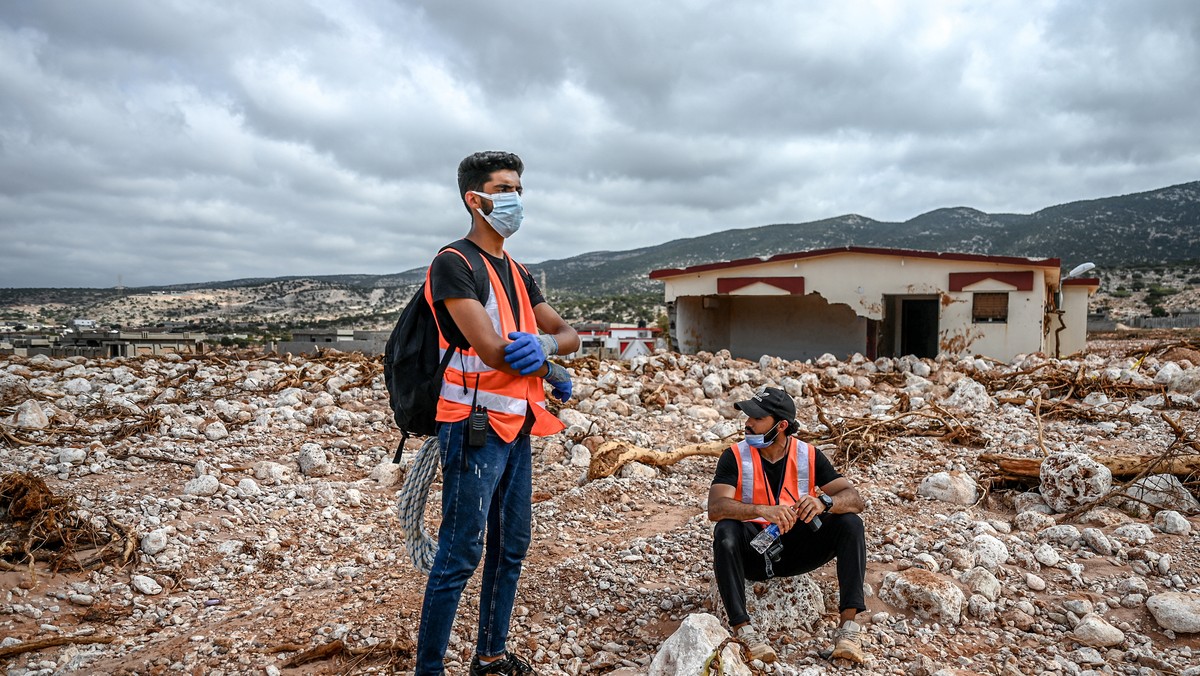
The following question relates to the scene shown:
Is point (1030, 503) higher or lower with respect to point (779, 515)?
lower

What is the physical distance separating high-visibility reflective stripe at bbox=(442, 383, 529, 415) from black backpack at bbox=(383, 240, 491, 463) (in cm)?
4

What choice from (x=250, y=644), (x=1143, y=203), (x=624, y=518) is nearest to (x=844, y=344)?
(x=624, y=518)

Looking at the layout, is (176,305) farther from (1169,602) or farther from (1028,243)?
(1028,243)

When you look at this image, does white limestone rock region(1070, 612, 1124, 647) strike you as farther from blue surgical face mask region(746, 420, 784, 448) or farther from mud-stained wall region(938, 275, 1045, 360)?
mud-stained wall region(938, 275, 1045, 360)

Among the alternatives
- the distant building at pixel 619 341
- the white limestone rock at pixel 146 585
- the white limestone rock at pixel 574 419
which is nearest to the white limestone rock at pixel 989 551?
the white limestone rock at pixel 574 419

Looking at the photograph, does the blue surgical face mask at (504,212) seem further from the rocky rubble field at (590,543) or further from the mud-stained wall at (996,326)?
the mud-stained wall at (996,326)

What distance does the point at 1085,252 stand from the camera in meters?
58.2

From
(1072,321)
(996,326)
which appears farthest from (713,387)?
(1072,321)

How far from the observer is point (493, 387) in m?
2.17

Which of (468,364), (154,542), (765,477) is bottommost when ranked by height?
(154,542)

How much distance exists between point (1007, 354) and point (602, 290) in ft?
201

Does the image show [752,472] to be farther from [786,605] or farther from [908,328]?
[908,328]

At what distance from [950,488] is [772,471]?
2.12 meters

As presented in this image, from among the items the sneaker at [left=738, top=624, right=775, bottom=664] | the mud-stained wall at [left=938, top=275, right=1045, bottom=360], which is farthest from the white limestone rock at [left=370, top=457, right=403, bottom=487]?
the mud-stained wall at [left=938, top=275, right=1045, bottom=360]
